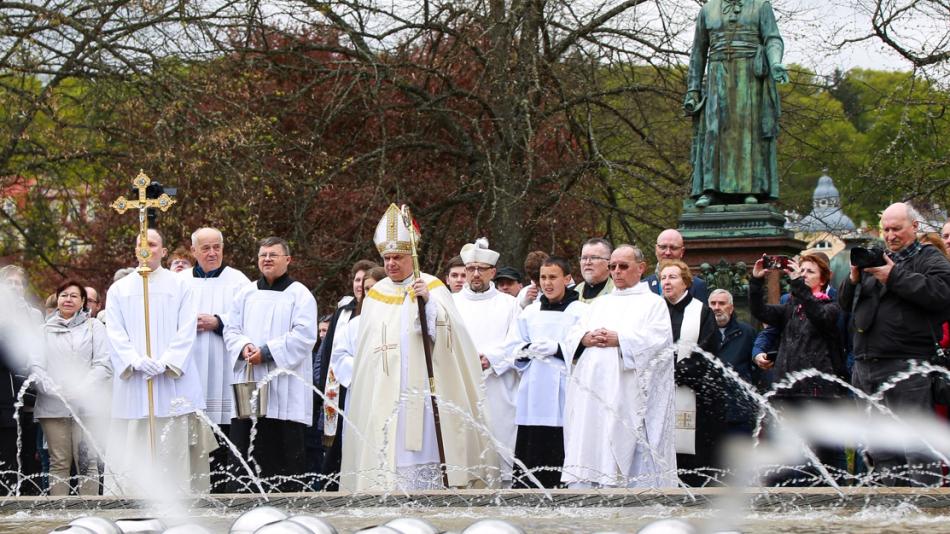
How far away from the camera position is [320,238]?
17875 millimetres

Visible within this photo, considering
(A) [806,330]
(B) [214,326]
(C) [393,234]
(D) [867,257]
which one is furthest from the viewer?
(B) [214,326]

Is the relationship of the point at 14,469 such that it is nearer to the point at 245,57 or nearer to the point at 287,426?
the point at 287,426

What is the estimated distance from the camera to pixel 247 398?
398 inches

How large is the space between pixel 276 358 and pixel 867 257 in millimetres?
4166

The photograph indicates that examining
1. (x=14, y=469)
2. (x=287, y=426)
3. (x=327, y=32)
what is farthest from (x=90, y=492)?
(x=327, y=32)

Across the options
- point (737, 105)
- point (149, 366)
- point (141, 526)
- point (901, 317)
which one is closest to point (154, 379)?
point (149, 366)

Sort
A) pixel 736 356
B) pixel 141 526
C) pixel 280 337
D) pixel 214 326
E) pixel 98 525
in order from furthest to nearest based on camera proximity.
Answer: pixel 214 326
pixel 280 337
pixel 736 356
pixel 141 526
pixel 98 525

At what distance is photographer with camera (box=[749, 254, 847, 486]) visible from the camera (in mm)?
9047

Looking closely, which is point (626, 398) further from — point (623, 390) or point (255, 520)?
point (255, 520)

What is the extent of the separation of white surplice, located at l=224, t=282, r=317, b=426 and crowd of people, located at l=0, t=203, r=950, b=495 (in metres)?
0.01

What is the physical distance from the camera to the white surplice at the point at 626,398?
30.7ft

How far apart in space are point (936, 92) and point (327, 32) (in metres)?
7.04

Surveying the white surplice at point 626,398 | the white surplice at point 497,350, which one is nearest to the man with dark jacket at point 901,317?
the white surplice at point 626,398

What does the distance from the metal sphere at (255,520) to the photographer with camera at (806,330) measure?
5.03 metres
